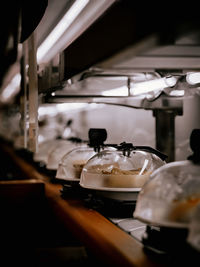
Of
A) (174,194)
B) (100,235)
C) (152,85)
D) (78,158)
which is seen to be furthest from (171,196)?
(78,158)

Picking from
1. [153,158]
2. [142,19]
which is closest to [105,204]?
[153,158]

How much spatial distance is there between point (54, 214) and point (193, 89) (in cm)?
100

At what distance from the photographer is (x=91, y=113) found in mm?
5582

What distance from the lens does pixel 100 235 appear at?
1.47 metres

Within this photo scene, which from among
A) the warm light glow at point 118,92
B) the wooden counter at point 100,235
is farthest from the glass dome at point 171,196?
the warm light glow at point 118,92

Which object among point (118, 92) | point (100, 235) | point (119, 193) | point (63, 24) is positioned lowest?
point (100, 235)

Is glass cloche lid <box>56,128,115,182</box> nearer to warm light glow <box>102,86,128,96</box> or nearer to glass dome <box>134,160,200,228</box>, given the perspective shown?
warm light glow <box>102,86,128,96</box>

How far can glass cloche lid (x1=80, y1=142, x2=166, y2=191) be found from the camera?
169 cm

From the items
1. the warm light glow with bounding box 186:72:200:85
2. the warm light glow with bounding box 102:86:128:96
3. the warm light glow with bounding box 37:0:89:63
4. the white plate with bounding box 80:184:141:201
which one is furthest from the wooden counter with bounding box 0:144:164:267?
the warm light glow with bounding box 37:0:89:63

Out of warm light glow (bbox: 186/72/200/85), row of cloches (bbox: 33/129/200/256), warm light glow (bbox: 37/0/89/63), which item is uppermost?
warm light glow (bbox: 37/0/89/63)

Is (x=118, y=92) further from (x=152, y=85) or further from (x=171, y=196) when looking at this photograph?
(x=171, y=196)

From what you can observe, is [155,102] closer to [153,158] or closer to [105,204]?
[153,158]

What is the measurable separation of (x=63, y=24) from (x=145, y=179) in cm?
190

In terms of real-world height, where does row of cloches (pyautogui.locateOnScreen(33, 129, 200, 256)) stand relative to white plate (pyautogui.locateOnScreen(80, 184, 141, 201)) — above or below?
above
